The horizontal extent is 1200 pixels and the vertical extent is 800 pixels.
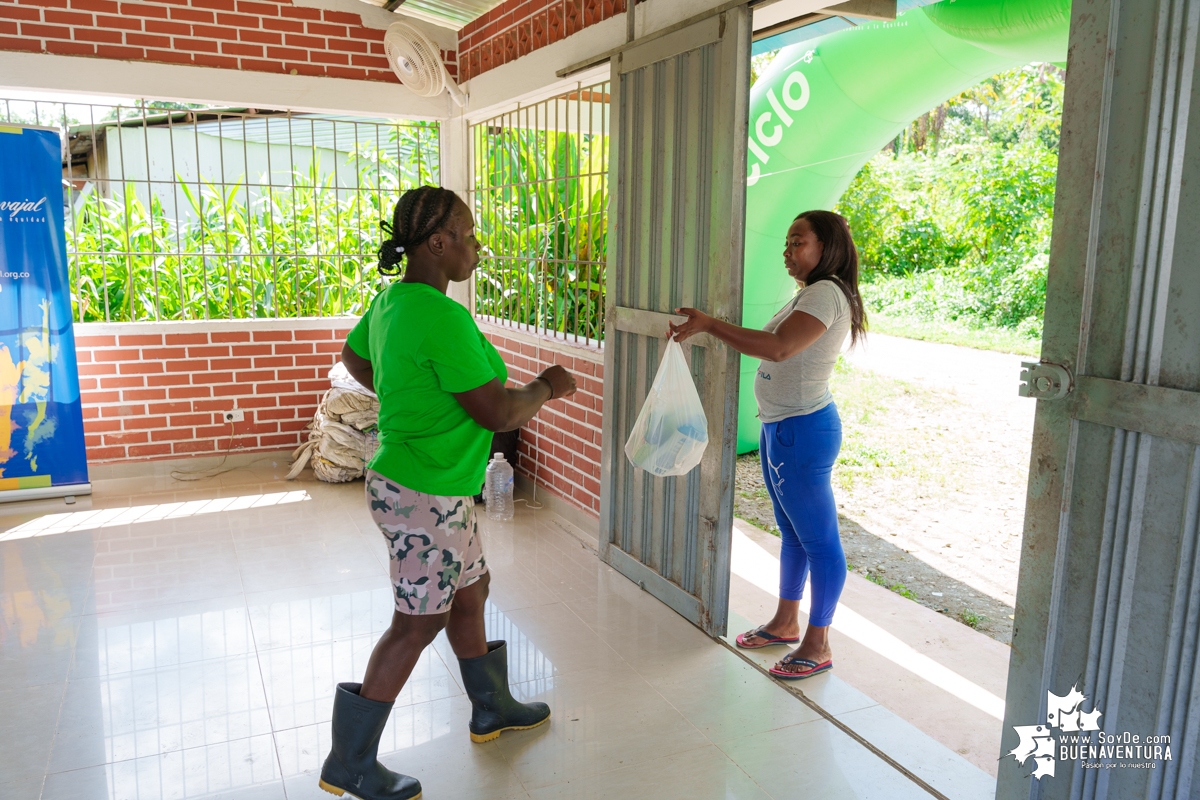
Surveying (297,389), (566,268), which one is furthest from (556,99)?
(297,389)

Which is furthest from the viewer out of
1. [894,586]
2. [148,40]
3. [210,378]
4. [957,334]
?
[957,334]

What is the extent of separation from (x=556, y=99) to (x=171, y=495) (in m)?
3.21

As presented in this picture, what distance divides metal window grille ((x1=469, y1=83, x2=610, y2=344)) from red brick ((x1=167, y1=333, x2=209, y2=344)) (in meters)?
1.82

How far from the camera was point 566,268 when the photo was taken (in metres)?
4.64

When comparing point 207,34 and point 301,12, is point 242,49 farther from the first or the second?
point 301,12

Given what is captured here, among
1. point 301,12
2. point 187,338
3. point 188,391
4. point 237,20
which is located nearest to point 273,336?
point 187,338

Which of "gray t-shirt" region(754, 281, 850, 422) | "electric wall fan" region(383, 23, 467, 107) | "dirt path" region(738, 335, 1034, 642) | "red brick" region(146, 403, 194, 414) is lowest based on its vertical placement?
"dirt path" region(738, 335, 1034, 642)

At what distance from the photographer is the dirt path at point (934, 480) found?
4340 mm

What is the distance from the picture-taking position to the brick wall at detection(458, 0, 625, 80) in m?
4.24

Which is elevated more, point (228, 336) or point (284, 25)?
point (284, 25)

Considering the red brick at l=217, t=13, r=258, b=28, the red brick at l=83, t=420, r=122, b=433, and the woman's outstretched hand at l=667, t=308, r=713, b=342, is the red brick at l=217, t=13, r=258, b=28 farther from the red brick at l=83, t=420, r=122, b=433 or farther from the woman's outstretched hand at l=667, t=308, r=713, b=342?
the woman's outstretched hand at l=667, t=308, r=713, b=342

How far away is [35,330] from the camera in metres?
4.94

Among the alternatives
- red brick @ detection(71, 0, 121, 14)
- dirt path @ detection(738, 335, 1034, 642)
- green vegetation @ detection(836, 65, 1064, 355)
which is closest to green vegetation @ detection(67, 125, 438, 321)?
red brick @ detection(71, 0, 121, 14)

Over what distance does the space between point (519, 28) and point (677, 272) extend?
2.32 meters
